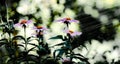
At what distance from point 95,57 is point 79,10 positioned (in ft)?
1.35

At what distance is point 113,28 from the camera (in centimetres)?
265

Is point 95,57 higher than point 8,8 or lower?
lower

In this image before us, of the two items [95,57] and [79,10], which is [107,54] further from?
[79,10]

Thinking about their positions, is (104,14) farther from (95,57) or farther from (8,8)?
(8,8)

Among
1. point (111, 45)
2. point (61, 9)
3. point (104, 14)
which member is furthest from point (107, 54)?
point (61, 9)

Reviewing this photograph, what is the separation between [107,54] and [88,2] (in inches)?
18.0

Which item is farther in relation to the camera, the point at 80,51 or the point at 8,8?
the point at 8,8

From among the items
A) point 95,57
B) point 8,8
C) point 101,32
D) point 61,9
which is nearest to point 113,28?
point 101,32

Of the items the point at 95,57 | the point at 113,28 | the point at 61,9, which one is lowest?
the point at 95,57

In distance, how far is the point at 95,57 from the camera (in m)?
2.66

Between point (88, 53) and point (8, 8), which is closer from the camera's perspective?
point (88, 53)

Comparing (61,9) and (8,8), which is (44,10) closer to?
(61,9)

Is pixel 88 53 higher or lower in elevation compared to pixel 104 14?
lower

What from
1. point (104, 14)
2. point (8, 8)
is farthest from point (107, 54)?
point (8, 8)
